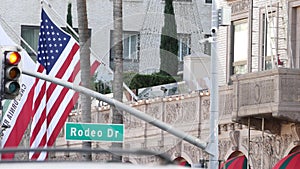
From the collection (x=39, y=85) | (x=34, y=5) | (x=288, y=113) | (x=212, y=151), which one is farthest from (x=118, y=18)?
(x=34, y=5)

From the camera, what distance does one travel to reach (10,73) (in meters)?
20.7

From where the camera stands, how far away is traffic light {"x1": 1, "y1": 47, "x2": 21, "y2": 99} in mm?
20672

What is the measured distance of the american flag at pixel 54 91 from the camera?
106ft

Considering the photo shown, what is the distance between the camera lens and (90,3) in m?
69.1

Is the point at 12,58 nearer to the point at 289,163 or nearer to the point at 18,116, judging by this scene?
the point at 18,116

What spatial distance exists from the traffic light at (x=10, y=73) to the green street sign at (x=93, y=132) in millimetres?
5219

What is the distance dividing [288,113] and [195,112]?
3.60 metres

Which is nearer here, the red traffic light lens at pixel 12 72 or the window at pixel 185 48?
the red traffic light lens at pixel 12 72

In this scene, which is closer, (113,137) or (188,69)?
(188,69)

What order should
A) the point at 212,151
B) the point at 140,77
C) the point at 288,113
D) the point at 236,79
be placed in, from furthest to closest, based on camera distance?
the point at 236,79
the point at 288,113
the point at 140,77
the point at 212,151

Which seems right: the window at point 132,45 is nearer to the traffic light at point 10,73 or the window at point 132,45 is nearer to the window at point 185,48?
the window at point 185,48

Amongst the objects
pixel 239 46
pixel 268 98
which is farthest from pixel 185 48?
pixel 239 46

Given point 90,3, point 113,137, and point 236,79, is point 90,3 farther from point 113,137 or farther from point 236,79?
point 113,137

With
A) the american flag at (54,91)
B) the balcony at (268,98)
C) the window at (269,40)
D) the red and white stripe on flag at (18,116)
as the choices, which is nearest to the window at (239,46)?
the window at (269,40)
